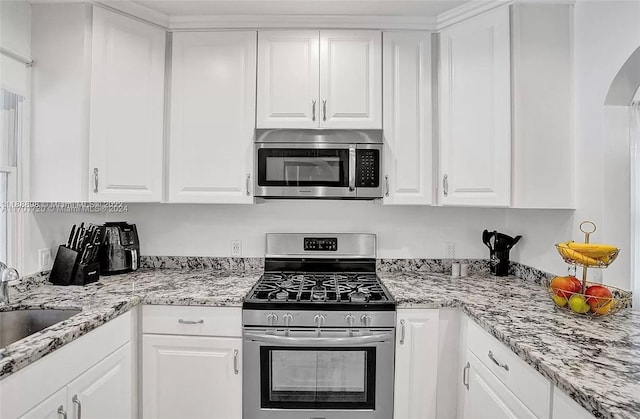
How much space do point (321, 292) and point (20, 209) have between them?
5.36 ft

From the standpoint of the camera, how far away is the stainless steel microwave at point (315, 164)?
6.89ft

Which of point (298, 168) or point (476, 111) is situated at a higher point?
point (476, 111)

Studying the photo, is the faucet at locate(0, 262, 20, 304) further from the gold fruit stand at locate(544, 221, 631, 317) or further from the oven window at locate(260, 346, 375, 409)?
the gold fruit stand at locate(544, 221, 631, 317)

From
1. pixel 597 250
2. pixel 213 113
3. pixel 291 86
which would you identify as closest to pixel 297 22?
pixel 291 86

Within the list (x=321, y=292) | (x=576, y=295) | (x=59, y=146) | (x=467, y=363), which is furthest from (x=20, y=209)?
(x=576, y=295)

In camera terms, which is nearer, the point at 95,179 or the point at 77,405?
the point at 77,405

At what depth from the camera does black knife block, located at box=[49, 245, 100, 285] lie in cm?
190

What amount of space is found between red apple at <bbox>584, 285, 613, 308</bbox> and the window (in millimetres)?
2673

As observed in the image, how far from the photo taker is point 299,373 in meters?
1.77

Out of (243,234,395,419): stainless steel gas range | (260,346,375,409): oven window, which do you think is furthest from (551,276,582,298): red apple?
(260,346,375,409): oven window

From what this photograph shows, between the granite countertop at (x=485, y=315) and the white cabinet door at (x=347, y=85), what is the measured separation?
0.99 metres

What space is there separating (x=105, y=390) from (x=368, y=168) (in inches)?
64.5

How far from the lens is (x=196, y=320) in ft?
5.80

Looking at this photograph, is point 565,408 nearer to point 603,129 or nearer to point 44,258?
point 603,129
